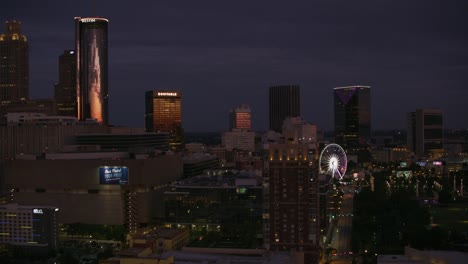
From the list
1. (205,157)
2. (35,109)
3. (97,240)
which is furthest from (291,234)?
(35,109)

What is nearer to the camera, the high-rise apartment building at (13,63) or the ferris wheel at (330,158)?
the ferris wheel at (330,158)

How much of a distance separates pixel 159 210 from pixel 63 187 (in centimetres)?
889

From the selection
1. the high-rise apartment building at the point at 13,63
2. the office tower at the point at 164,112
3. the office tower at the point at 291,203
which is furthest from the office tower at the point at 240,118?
the office tower at the point at 291,203

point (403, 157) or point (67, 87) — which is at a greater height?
point (67, 87)

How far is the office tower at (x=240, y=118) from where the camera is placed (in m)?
180

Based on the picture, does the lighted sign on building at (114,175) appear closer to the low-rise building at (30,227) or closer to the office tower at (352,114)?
the low-rise building at (30,227)

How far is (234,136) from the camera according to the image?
151875mm

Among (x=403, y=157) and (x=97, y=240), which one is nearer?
(x=97, y=240)

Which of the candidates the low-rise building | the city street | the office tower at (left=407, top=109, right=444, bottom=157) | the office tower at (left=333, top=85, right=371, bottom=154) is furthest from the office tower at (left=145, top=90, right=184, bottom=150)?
the low-rise building

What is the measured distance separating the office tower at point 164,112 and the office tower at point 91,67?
1754cm

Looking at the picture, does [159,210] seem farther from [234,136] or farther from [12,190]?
[234,136]

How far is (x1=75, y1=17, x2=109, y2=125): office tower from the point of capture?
11125 cm

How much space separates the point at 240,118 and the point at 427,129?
173 feet

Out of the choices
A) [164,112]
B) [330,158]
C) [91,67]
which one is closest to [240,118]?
[164,112]
